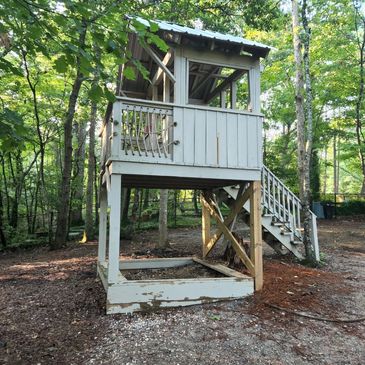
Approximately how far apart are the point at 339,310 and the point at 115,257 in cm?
376

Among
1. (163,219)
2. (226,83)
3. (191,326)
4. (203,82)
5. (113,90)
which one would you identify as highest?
(203,82)

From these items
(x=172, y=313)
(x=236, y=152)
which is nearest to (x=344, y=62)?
(x=236, y=152)

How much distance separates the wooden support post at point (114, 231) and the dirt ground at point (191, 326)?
25.9 inches

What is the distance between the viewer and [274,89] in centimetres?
2098

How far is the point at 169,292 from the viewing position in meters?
5.25

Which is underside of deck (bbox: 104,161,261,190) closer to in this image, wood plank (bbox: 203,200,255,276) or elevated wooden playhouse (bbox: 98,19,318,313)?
elevated wooden playhouse (bbox: 98,19,318,313)

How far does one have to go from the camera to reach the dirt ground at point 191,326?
370 cm

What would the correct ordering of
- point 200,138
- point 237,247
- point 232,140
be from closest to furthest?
1. point 200,138
2. point 232,140
3. point 237,247

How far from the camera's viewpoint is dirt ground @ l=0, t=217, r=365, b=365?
3.70m

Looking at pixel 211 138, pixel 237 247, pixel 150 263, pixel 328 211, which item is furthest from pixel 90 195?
pixel 328 211

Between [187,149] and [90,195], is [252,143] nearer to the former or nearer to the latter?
[187,149]

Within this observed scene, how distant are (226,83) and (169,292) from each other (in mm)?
5055

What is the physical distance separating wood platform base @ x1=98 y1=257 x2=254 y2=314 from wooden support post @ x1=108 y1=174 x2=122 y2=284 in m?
0.17

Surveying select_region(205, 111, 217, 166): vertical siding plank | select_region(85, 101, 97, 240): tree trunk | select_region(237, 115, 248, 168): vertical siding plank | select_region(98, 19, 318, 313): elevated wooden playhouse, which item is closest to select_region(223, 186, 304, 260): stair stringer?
select_region(98, 19, 318, 313): elevated wooden playhouse
